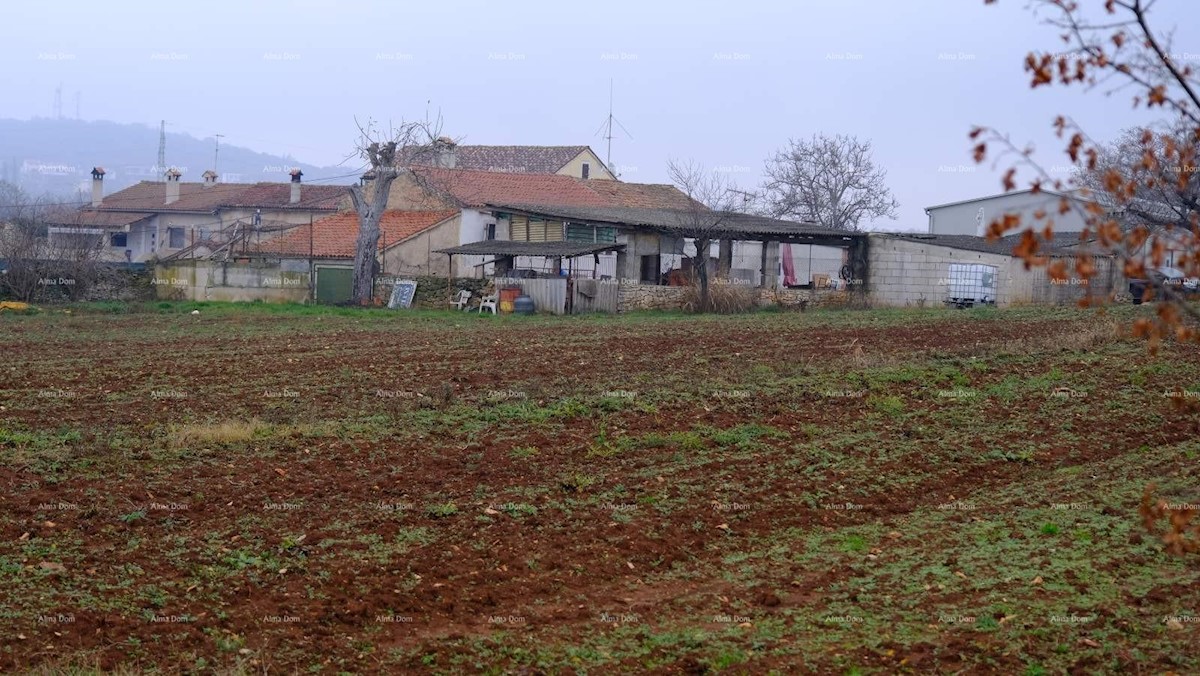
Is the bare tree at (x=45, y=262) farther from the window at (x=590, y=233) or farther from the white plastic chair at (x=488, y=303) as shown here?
the window at (x=590, y=233)

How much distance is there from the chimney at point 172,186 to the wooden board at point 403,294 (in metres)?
34.4

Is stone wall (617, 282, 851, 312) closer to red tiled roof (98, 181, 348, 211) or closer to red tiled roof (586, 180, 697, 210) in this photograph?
red tiled roof (586, 180, 697, 210)

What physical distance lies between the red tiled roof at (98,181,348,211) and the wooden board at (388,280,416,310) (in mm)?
23217

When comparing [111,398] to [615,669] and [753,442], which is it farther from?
[615,669]

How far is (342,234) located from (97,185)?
86.5 ft

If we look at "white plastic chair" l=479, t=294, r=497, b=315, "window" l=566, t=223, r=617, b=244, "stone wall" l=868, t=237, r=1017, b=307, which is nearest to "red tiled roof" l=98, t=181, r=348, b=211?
"window" l=566, t=223, r=617, b=244

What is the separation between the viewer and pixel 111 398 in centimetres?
1712

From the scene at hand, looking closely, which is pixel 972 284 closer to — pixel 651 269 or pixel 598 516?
pixel 651 269

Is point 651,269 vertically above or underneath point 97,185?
underneath

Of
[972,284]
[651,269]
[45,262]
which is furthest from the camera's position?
[651,269]

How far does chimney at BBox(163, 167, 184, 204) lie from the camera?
2795 inches

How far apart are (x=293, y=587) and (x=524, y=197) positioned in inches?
1912

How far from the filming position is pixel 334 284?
44.4 metres

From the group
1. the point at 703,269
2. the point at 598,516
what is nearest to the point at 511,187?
the point at 703,269
